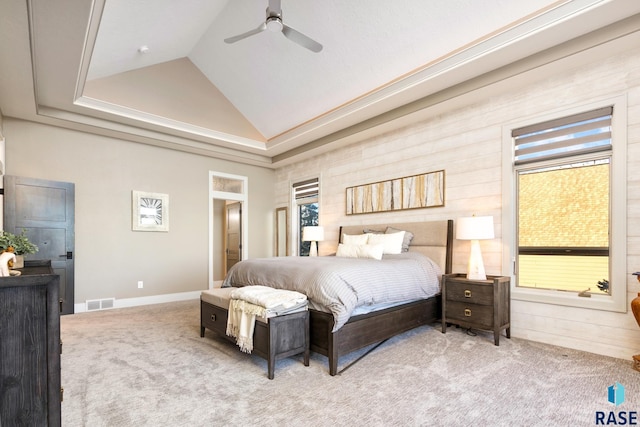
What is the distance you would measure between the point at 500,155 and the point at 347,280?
2402 mm

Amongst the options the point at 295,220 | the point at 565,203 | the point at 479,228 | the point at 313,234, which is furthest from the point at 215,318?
the point at 295,220

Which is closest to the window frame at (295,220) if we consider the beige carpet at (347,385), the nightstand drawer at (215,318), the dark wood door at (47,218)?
the nightstand drawer at (215,318)

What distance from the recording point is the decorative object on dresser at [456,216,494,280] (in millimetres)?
3377

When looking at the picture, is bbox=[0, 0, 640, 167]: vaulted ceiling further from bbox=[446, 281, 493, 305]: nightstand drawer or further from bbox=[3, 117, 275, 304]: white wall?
bbox=[446, 281, 493, 305]: nightstand drawer

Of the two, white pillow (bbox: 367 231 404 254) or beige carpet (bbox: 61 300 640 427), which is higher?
white pillow (bbox: 367 231 404 254)

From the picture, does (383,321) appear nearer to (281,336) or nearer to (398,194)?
(281,336)

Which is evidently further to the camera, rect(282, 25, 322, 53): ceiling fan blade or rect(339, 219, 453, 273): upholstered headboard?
rect(339, 219, 453, 273): upholstered headboard

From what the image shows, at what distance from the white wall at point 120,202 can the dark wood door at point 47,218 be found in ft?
0.68

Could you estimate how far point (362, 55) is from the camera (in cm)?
390

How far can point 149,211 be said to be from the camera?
5.49m

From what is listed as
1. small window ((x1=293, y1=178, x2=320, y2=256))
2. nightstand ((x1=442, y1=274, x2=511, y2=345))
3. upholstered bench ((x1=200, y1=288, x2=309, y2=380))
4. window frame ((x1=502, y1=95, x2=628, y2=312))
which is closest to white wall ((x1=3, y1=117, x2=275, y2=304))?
small window ((x1=293, y1=178, x2=320, y2=256))

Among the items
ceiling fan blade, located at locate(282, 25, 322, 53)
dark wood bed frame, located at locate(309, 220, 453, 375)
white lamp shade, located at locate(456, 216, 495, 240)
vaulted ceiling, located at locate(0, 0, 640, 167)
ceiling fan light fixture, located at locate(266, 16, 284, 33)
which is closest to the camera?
dark wood bed frame, located at locate(309, 220, 453, 375)

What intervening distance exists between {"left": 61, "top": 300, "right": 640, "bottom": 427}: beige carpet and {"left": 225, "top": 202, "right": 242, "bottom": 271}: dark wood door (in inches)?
152

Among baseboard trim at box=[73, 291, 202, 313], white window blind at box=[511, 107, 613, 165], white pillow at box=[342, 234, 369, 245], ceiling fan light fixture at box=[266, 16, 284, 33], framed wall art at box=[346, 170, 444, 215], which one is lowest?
baseboard trim at box=[73, 291, 202, 313]
